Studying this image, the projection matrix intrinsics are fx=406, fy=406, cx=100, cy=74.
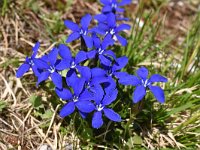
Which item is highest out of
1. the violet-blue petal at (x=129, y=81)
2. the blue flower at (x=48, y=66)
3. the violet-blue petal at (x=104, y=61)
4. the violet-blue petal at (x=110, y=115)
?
the violet-blue petal at (x=104, y=61)

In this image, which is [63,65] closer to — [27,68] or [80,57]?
[80,57]

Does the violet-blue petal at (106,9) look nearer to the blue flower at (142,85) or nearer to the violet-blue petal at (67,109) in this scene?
the blue flower at (142,85)

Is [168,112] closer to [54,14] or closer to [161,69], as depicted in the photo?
[161,69]

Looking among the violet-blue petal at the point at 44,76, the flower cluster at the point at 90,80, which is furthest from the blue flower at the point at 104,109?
the violet-blue petal at the point at 44,76

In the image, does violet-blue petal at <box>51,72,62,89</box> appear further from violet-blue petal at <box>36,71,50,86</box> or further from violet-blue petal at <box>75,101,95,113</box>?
violet-blue petal at <box>75,101,95,113</box>

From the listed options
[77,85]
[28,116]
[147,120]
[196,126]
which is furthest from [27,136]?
[196,126]

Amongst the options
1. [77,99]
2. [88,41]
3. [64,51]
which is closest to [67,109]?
[77,99]
